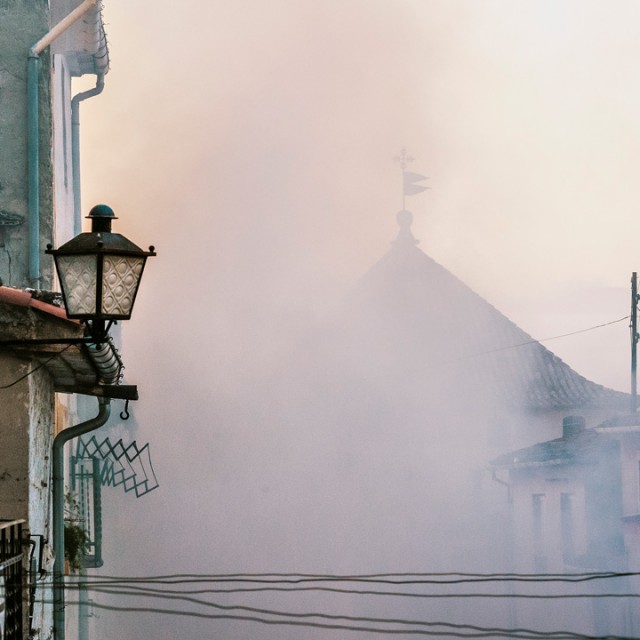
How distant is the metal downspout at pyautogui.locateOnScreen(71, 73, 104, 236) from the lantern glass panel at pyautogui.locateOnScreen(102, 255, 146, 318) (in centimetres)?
1275

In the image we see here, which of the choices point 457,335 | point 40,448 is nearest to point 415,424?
point 457,335

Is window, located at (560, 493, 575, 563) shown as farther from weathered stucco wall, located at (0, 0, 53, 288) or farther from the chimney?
weathered stucco wall, located at (0, 0, 53, 288)

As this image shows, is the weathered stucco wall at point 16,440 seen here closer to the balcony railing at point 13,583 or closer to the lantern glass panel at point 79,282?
the balcony railing at point 13,583

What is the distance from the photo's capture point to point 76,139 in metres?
19.3

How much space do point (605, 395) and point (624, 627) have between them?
45.4 feet

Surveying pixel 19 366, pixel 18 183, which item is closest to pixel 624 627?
pixel 18 183

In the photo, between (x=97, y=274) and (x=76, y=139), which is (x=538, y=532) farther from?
(x=97, y=274)

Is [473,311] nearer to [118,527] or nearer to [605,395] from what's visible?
[605,395]

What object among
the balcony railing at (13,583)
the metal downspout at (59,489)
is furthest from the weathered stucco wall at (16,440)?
the metal downspout at (59,489)

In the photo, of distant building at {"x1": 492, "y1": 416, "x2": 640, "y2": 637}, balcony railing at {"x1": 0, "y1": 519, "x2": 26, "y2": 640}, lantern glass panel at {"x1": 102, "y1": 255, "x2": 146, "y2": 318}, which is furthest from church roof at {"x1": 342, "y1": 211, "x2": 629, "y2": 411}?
lantern glass panel at {"x1": 102, "y1": 255, "x2": 146, "y2": 318}

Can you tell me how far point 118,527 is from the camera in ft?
107

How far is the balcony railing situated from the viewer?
7.16 m

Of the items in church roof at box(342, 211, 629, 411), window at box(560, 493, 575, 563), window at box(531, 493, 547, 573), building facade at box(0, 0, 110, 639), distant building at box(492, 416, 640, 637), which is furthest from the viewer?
church roof at box(342, 211, 629, 411)

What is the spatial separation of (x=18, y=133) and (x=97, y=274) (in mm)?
7148
